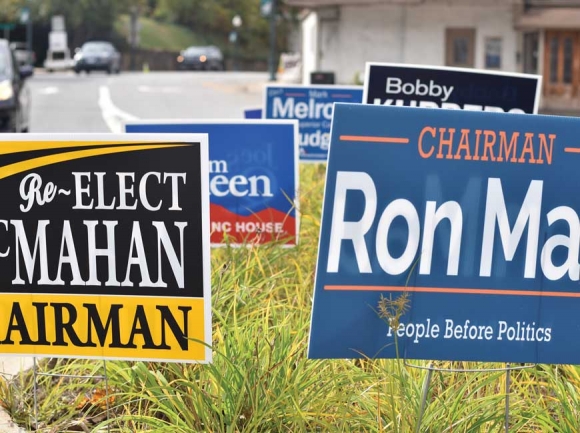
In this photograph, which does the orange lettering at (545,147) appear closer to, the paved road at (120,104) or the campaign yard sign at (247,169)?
the campaign yard sign at (247,169)

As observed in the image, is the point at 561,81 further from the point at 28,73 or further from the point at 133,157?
the point at 133,157

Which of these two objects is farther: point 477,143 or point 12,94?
point 12,94

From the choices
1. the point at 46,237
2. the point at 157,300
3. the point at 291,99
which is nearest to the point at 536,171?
the point at 157,300

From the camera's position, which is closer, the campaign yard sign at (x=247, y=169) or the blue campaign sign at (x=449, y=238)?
the blue campaign sign at (x=449, y=238)

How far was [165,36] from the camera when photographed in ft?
374

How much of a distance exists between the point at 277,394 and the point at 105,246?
0.81 m

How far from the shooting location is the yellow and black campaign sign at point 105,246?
14.1ft

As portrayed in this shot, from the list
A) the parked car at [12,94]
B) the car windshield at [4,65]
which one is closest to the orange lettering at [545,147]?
the parked car at [12,94]

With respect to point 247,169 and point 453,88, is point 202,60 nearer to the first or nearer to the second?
point 453,88

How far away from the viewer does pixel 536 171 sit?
4.08 meters

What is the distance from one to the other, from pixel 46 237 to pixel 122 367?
818 millimetres

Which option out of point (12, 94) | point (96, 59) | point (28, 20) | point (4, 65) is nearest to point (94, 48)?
point (96, 59)

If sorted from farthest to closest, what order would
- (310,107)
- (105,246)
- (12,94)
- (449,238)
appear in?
(12,94), (310,107), (105,246), (449,238)

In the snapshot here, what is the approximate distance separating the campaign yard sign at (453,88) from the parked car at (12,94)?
31.8ft
